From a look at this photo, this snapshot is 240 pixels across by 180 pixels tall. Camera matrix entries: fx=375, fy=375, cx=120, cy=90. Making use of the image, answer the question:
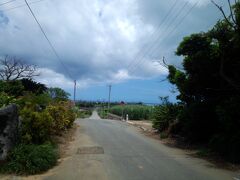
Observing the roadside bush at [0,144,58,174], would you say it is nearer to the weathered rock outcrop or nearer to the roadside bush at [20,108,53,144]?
the weathered rock outcrop

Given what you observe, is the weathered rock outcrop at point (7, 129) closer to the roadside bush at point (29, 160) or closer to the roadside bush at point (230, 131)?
the roadside bush at point (29, 160)

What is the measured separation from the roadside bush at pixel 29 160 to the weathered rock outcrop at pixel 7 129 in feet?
0.78

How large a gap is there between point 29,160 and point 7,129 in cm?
135

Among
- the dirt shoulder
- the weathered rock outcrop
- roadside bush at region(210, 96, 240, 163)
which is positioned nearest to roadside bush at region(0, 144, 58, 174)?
the weathered rock outcrop

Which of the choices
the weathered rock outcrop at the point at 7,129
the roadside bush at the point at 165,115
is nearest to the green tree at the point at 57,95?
the roadside bush at the point at 165,115

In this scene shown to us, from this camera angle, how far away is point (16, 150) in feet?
41.0

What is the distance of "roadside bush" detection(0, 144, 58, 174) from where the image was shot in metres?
11.7

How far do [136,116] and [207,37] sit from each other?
134 feet

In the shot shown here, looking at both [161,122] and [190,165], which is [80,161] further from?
[161,122]

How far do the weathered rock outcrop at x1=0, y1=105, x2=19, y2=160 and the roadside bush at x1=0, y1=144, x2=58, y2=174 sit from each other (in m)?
0.24

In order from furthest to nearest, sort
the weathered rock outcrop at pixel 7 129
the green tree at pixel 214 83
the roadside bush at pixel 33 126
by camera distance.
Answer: the green tree at pixel 214 83 → the roadside bush at pixel 33 126 → the weathered rock outcrop at pixel 7 129

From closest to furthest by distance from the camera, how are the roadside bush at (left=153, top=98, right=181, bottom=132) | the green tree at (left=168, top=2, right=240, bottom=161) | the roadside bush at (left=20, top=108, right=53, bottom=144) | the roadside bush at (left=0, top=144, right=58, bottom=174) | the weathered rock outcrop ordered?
1. the roadside bush at (left=0, top=144, right=58, bottom=174)
2. the weathered rock outcrop
3. the roadside bush at (left=20, top=108, right=53, bottom=144)
4. the green tree at (left=168, top=2, right=240, bottom=161)
5. the roadside bush at (left=153, top=98, right=181, bottom=132)

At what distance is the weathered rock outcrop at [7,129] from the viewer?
12.2 meters

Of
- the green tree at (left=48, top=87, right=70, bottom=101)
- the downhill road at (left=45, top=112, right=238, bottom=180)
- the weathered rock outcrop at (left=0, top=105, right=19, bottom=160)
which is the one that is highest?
the green tree at (left=48, top=87, right=70, bottom=101)
